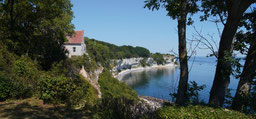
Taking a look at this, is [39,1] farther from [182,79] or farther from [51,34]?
[182,79]

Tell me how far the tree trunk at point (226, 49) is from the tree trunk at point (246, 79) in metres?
0.97

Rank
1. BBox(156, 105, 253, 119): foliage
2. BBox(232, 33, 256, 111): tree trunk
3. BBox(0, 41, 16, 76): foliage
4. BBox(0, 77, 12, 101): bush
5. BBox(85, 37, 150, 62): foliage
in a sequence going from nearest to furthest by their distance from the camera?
BBox(156, 105, 253, 119): foliage, BBox(232, 33, 256, 111): tree trunk, BBox(0, 77, 12, 101): bush, BBox(0, 41, 16, 76): foliage, BBox(85, 37, 150, 62): foliage

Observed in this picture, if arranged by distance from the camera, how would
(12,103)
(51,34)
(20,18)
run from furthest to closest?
(51,34)
(20,18)
(12,103)

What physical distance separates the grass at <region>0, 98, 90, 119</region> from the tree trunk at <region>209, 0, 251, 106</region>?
4.72 metres

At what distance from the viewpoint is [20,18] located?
14852 millimetres

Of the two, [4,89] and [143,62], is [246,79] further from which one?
[143,62]

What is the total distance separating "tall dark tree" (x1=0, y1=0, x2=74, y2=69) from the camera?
44.3ft

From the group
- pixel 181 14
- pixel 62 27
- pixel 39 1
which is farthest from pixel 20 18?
pixel 181 14

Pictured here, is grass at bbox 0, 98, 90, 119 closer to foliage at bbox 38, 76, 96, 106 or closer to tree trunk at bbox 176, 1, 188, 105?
foliage at bbox 38, 76, 96, 106

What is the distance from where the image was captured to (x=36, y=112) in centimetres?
569

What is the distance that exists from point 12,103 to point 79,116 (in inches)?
132

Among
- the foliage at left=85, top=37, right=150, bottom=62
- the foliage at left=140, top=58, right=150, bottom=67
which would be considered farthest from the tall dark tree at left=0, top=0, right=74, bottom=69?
the foliage at left=140, top=58, right=150, bottom=67

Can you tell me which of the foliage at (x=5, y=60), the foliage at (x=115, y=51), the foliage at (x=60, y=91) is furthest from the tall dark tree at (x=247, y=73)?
the foliage at (x=115, y=51)

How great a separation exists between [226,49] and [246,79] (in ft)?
5.72
